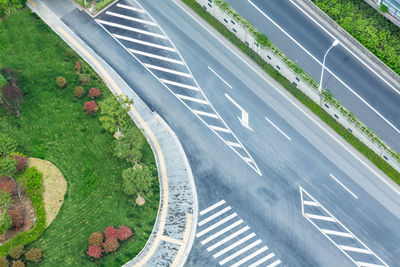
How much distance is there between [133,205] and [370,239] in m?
27.2

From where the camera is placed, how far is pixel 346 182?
82.1 m

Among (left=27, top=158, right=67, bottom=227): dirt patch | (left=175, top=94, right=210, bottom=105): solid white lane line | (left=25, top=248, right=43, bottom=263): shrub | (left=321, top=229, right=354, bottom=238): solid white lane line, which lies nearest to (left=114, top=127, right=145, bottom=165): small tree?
(left=27, top=158, right=67, bottom=227): dirt patch

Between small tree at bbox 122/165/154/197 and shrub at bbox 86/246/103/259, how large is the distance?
742cm

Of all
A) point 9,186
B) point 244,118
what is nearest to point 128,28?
point 244,118

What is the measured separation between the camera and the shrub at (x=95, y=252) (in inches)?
2958

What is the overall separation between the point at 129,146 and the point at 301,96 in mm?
23627

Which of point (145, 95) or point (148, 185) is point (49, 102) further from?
point (148, 185)

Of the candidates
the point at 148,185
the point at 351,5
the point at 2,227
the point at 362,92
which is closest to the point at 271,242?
the point at 148,185

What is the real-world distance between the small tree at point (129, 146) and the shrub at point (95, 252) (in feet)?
36.7

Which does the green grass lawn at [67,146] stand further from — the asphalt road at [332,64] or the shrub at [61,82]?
the asphalt road at [332,64]

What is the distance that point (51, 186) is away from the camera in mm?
80500

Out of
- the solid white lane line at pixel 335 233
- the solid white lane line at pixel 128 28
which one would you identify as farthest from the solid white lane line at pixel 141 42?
the solid white lane line at pixel 335 233

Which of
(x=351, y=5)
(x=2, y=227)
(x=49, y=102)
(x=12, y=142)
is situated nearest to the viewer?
(x=2, y=227)

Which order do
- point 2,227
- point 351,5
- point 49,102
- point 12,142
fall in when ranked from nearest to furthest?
point 2,227
point 12,142
point 49,102
point 351,5
